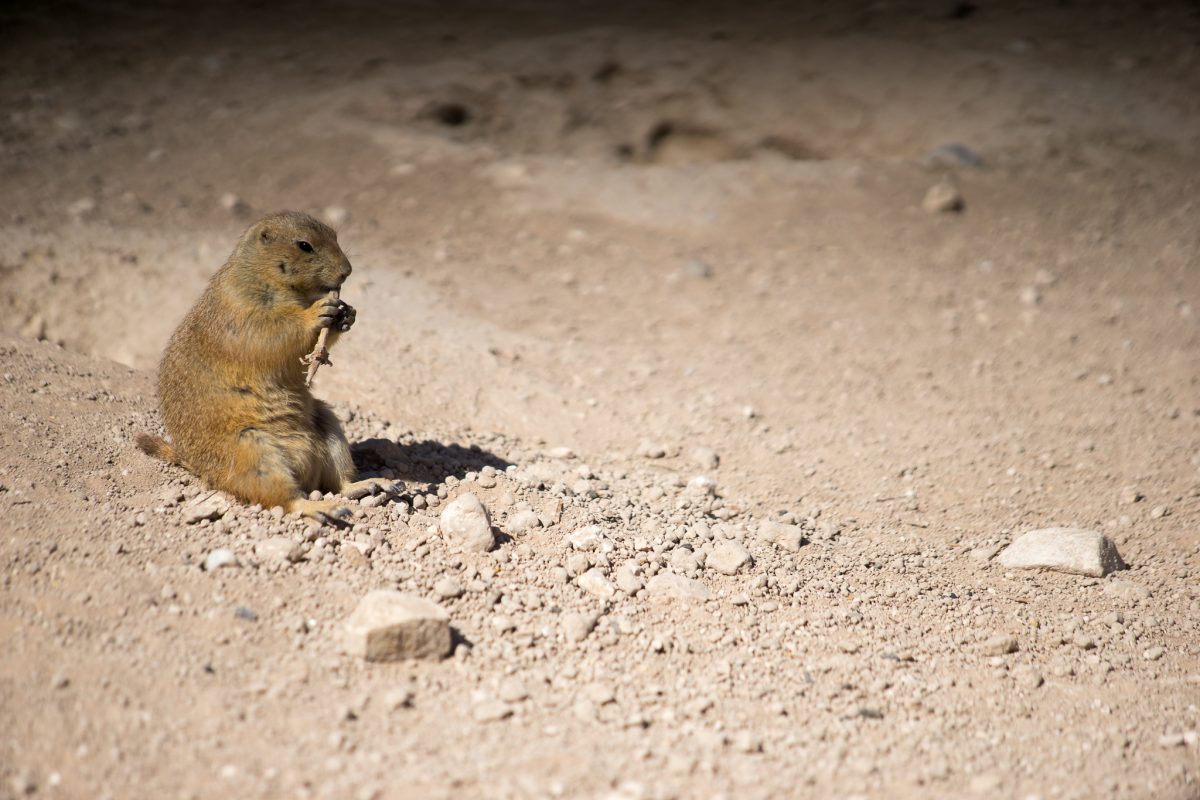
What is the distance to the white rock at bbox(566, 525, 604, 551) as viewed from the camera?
381cm

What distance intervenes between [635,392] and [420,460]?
1.77m

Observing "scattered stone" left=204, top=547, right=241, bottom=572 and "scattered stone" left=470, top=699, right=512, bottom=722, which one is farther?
"scattered stone" left=204, top=547, right=241, bottom=572

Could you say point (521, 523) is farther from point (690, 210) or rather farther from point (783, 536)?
point (690, 210)

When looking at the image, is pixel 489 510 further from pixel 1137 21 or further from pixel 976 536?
pixel 1137 21

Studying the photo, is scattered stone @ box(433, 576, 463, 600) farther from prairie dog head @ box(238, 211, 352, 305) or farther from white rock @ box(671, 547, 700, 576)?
prairie dog head @ box(238, 211, 352, 305)

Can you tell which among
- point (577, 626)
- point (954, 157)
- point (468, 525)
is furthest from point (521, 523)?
point (954, 157)

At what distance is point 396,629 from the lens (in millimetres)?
3107

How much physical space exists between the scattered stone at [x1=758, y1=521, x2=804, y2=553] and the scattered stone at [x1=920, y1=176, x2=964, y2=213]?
393 centimetres

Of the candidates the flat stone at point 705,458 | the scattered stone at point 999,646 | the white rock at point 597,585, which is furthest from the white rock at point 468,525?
the scattered stone at point 999,646

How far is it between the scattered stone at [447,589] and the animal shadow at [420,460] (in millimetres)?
829

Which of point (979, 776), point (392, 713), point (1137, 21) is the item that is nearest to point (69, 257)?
point (392, 713)

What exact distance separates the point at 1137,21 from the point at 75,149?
30.3ft

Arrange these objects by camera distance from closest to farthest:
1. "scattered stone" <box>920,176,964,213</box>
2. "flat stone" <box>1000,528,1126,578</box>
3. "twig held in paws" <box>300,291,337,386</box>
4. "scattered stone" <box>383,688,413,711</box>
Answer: "scattered stone" <box>383,688,413,711</box>, "twig held in paws" <box>300,291,337,386</box>, "flat stone" <box>1000,528,1126,578</box>, "scattered stone" <box>920,176,964,213</box>

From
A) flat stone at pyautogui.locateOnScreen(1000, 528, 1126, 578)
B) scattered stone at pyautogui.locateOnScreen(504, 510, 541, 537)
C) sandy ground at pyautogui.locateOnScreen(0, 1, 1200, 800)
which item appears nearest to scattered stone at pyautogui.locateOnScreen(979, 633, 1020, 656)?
sandy ground at pyautogui.locateOnScreen(0, 1, 1200, 800)
